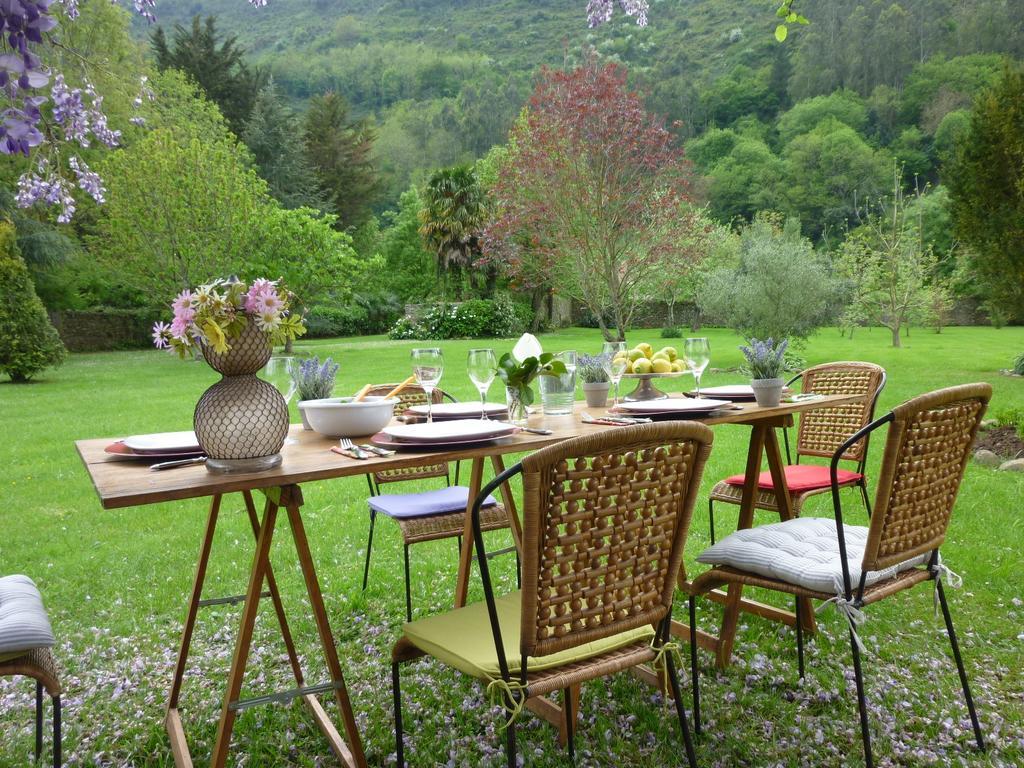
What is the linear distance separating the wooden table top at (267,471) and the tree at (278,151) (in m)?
26.4

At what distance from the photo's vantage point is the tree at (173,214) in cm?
1638

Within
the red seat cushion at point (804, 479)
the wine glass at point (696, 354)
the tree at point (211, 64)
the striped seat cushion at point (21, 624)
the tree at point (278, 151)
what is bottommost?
the red seat cushion at point (804, 479)

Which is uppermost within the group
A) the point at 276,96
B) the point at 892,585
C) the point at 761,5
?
the point at 761,5

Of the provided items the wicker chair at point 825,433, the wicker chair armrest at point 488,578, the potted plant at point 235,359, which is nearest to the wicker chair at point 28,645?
the potted plant at point 235,359

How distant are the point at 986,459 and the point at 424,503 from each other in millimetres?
4835

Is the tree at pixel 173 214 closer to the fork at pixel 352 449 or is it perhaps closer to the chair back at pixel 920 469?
the fork at pixel 352 449

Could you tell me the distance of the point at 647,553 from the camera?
171 cm

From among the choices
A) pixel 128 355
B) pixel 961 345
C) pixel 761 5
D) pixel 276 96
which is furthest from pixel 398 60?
pixel 961 345

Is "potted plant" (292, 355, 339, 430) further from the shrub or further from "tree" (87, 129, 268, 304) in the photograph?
the shrub

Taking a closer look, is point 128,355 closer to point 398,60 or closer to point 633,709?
point 633,709

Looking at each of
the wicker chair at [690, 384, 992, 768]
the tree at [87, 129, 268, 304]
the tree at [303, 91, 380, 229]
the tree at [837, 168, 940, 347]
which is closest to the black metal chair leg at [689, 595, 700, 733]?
the wicker chair at [690, 384, 992, 768]

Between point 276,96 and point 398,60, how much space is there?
88.7 feet

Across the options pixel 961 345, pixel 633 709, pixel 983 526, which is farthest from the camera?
pixel 961 345

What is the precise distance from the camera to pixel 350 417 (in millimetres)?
2092
